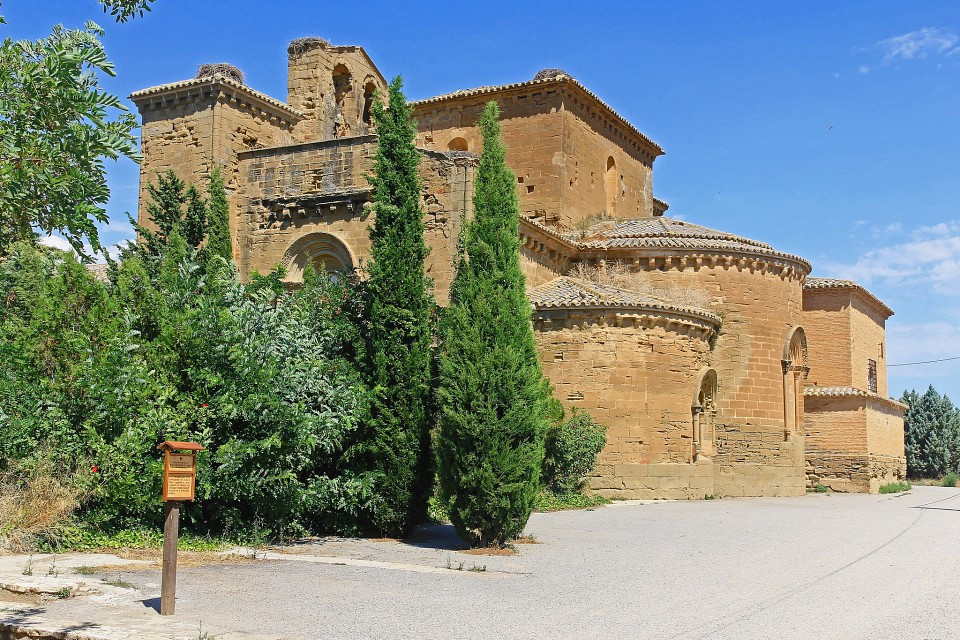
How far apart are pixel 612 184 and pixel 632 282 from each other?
5988 mm

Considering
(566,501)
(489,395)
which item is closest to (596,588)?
(489,395)

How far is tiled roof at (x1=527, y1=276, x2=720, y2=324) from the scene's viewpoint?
1905 centimetres

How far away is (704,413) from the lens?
69.7ft

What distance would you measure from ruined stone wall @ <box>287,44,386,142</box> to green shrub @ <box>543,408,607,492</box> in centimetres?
1002

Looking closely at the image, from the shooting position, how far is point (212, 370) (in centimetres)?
1112

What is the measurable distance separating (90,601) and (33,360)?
494 centimetres

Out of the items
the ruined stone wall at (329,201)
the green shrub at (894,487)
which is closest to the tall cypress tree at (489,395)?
the ruined stone wall at (329,201)

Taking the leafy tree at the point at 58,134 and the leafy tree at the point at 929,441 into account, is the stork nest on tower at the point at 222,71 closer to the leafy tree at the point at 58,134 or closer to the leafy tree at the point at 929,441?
the leafy tree at the point at 58,134

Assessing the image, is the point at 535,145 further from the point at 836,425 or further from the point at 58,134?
the point at 58,134

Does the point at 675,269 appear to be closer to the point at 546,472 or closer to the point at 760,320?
the point at 760,320

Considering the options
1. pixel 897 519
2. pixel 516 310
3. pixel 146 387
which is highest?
pixel 516 310

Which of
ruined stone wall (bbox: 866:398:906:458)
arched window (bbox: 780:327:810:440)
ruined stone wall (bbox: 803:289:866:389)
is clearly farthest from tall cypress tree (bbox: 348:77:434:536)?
ruined stone wall (bbox: 866:398:906:458)

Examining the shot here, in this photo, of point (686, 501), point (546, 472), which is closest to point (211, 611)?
point (546, 472)

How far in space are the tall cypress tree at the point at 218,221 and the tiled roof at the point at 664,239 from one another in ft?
22.8
